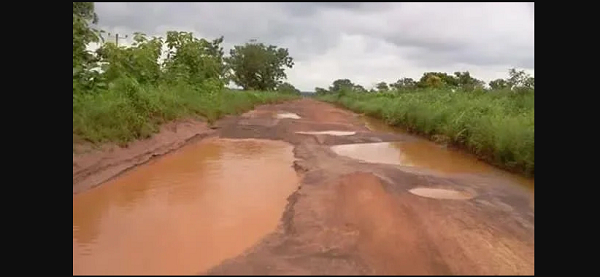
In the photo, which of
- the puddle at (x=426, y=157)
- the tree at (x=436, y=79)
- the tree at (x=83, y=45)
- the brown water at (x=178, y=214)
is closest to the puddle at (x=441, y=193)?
the puddle at (x=426, y=157)

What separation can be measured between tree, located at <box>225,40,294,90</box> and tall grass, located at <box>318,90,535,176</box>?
4078 centimetres

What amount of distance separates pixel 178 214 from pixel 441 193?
4024mm

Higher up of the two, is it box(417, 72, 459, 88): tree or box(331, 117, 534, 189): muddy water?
box(417, 72, 459, 88): tree

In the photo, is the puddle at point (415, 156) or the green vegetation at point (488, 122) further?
the puddle at point (415, 156)

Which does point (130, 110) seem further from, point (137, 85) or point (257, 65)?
point (257, 65)

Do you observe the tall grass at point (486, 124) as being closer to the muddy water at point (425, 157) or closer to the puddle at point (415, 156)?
the muddy water at point (425, 157)

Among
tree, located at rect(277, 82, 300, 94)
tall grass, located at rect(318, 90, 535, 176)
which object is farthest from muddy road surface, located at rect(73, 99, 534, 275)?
tree, located at rect(277, 82, 300, 94)

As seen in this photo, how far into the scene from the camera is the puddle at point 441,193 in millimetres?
8383

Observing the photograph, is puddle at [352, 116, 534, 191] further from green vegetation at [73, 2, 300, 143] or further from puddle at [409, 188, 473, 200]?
green vegetation at [73, 2, 300, 143]

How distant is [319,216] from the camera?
6.86 m

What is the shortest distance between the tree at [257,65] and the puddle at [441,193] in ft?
173

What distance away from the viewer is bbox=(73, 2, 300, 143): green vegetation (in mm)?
11445

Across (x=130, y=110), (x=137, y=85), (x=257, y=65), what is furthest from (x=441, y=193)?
(x=257, y=65)
